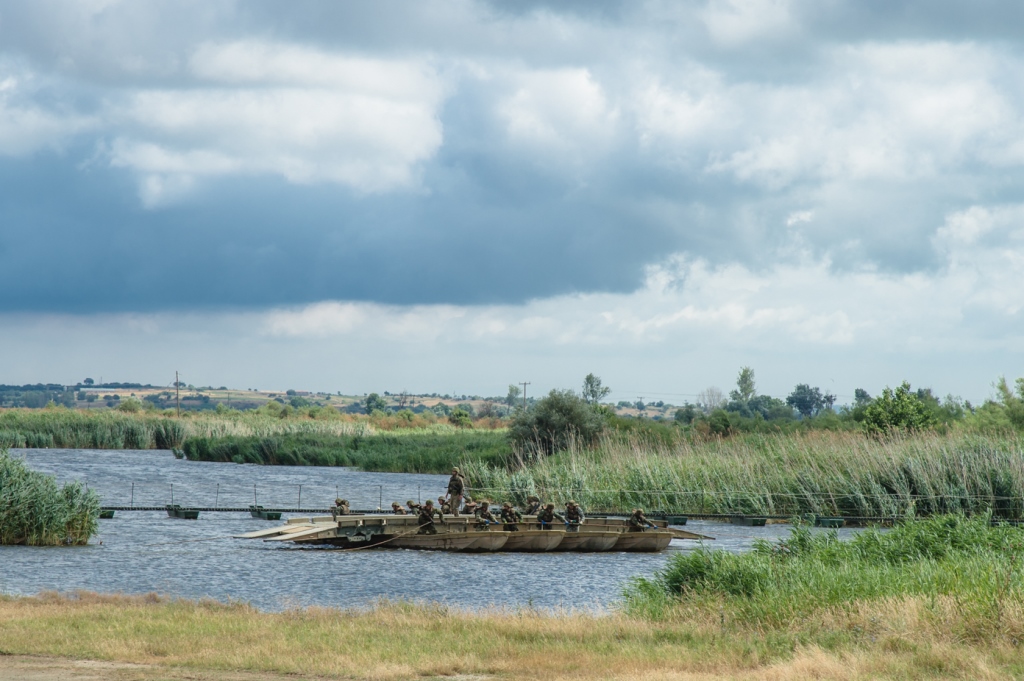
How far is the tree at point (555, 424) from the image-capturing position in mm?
69125

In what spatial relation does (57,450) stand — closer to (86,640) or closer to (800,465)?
(800,465)

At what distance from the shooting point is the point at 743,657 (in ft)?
52.6

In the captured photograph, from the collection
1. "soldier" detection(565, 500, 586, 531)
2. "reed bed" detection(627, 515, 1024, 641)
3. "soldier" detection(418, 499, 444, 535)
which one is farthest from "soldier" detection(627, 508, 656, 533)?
"reed bed" detection(627, 515, 1024, 641)

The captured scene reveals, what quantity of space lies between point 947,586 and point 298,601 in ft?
45.1

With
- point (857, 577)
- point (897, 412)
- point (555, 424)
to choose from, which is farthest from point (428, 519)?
point (897, 412)

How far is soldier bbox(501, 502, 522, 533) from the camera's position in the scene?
3753cm

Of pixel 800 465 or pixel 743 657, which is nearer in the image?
pixel 743 657

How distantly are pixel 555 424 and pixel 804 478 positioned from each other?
26541mm

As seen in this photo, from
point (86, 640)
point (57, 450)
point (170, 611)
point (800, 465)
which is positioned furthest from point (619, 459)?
point (57, 450)

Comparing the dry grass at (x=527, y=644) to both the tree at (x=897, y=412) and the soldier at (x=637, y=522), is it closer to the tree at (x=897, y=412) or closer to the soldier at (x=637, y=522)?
the soldier at (x=637, y=522)

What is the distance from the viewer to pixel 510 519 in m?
38.1

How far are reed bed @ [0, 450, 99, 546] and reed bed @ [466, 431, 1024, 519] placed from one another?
20.2 meters

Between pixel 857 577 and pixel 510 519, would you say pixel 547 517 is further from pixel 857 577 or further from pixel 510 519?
pixel 857 577

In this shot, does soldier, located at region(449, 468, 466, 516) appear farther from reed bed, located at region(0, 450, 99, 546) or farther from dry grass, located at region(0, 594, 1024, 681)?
dry grass, located at region(0, 594, 1024, 681)
